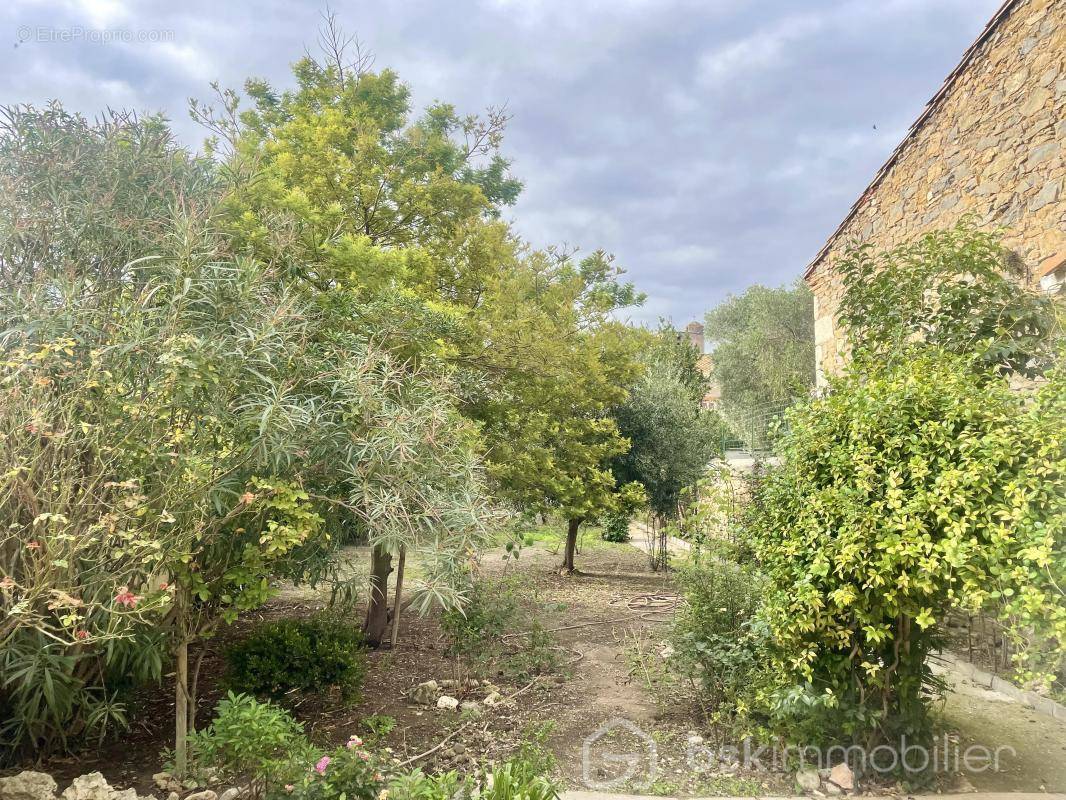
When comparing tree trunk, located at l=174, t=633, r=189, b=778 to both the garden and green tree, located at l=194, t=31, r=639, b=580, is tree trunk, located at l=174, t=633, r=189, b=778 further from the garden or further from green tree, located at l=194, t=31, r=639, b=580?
green tree, located at l=194, t=31, r=639, b=580

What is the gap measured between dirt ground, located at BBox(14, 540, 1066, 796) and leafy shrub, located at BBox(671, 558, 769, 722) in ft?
1.25

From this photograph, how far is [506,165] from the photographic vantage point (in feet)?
36.3

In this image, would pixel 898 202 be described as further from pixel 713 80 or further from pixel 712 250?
pixel 712 250

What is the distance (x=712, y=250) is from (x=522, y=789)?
15.2 metres

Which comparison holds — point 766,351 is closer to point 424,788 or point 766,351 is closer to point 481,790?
point 481,790

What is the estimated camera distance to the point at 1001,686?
5.53 metres

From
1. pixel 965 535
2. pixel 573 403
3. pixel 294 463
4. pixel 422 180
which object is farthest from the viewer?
pixel 573 403

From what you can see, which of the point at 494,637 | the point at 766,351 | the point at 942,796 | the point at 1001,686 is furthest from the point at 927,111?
the point at 766,351

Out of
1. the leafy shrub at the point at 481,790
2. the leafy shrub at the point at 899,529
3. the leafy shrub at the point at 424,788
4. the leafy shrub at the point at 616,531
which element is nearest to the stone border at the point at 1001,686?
the leafy shrub at the point at 899,529

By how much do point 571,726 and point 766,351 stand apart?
71.3ft

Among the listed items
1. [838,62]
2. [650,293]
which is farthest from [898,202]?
[650,293]

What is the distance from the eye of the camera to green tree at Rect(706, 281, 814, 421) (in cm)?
2336

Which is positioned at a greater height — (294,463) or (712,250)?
(712,250)

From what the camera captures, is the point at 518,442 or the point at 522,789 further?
the point at 518,442
